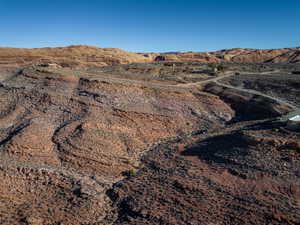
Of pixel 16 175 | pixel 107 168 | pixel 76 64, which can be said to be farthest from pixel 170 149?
pixel 76 64

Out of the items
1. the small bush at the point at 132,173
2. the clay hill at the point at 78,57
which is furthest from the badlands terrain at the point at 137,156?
the clay hill at the point at 78,57

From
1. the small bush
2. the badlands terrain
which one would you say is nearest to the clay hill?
the badlands terrain

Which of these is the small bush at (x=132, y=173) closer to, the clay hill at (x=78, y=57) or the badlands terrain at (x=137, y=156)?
the badlands terrain at (x=137, y=156)

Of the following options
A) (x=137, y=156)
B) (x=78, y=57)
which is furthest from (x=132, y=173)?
(x=78, y=57)

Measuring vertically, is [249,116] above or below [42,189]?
above

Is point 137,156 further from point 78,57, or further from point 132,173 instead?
point 78,57

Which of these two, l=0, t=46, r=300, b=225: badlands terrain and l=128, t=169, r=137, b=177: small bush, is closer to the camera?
l=0, t=46, r=300, b=225: badlands terrain

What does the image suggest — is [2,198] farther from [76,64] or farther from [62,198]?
[76,64]

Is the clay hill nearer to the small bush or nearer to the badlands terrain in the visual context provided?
the badlands terrain

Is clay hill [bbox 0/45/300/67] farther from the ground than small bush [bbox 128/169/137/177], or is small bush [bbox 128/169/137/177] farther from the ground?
clay hill [bbox 0/45/300/67]
